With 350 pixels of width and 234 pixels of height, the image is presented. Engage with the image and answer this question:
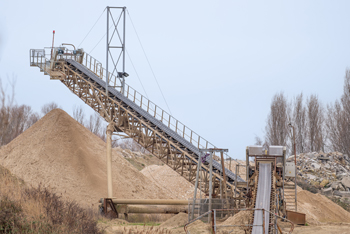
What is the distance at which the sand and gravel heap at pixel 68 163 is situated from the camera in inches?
1198

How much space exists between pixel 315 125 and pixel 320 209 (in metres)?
30.8

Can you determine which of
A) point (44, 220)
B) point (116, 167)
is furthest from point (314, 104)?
point (44, 220)

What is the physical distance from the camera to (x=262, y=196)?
20922 millimetres

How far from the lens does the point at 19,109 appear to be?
7744 centimetres

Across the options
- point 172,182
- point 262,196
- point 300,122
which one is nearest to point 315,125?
point 300,122

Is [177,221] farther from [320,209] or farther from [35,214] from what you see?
[320,209]

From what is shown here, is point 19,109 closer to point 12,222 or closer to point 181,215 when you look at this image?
point 181,215

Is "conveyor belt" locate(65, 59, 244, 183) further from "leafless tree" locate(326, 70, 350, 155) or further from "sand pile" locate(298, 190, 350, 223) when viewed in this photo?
"leafless tree" locate(326, 70, 350, 155)

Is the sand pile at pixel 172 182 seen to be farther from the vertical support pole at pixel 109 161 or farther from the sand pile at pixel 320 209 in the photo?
the vertical support pole at pixel 109 161

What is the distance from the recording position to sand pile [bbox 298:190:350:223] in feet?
106

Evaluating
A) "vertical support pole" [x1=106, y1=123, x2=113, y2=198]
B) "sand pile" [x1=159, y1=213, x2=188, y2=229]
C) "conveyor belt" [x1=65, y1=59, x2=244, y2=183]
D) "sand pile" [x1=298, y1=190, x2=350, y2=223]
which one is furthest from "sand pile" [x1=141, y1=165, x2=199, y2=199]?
"sand pile" [x1=159, y1=213, x2=188, y2=229]

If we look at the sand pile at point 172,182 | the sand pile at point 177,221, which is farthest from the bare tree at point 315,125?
the sand pile at point 177,221

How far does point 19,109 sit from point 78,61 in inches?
1852

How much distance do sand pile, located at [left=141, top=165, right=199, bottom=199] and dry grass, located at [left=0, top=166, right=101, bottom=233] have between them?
23.5m
